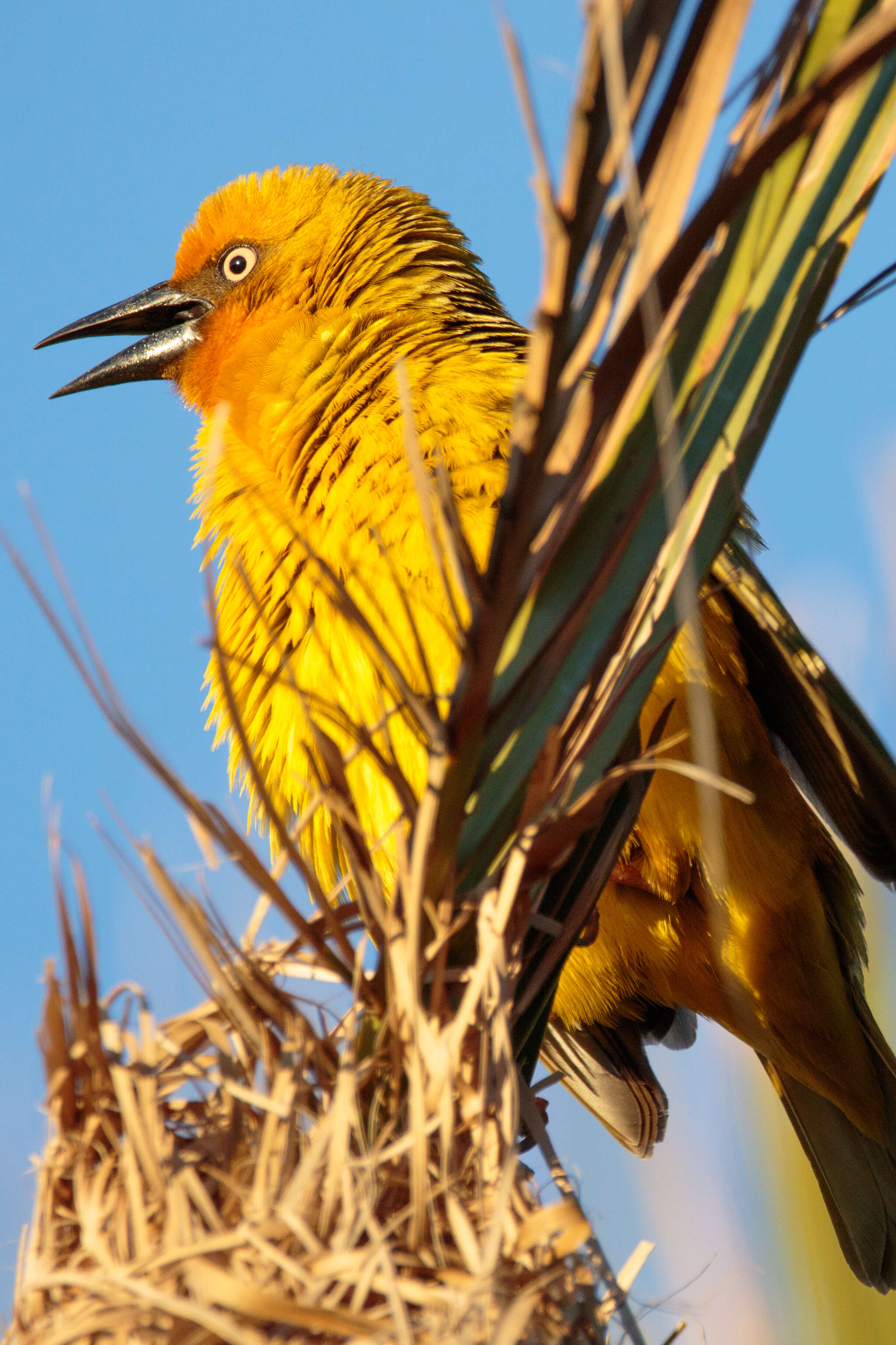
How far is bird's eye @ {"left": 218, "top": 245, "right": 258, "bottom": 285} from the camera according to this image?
9.66 ft

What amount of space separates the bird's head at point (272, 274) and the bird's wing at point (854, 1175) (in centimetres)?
184

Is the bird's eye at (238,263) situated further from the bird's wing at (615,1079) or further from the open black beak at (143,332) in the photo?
→ the bird's wing at (615,1079)

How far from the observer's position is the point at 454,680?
6.12ft

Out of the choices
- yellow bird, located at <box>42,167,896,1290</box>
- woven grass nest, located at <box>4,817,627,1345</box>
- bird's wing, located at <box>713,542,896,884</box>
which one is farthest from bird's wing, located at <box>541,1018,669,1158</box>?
woven grass nest, located at <box>4,817,627,1345</box>

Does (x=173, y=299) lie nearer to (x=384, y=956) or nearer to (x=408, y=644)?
(x=408, y=644)

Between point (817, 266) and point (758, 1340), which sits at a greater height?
point (817, 266)

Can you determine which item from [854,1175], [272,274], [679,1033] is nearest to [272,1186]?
[854,1175]

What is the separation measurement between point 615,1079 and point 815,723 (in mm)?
989

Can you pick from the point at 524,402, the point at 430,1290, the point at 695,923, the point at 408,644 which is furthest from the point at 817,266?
the point at 695,923

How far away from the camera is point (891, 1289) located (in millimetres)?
2398

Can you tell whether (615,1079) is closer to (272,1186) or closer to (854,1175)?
(854,1175)

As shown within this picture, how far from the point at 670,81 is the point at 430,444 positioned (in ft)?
4.47

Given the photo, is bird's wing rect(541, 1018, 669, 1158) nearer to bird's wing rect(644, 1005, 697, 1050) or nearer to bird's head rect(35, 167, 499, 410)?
bird's wing rect(644, 1005, 697, 1050)

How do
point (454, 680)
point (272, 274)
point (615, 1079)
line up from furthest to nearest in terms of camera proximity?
point (272, 274) < point (615, 1079) < point (454, 680)
